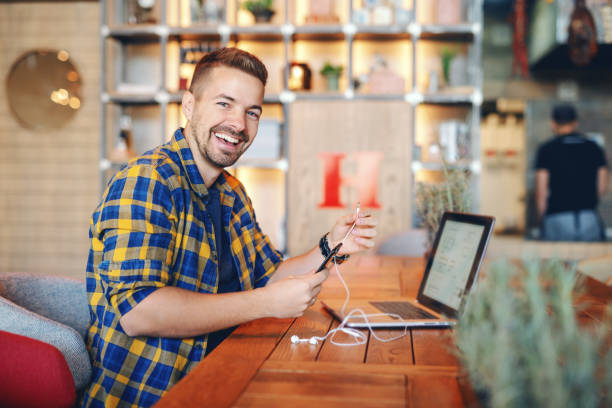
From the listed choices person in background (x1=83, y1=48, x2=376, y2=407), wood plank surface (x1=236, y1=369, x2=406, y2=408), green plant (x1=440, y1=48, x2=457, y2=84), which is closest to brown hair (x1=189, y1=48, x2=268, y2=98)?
person in background (x1=83, y1=48, x2=376, y2=407)

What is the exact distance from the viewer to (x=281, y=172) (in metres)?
4.14

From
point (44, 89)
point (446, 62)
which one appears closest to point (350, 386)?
point (446, 62)

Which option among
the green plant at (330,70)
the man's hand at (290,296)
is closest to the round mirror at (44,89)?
the green plant at (330,70)

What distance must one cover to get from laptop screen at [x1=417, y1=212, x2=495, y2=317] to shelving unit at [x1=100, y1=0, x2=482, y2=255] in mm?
2307

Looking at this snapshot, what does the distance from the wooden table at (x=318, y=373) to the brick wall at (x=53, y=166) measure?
353 cm

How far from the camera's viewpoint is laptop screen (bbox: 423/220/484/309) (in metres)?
1.29

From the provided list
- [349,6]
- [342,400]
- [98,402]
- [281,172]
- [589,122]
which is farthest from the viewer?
[589,122]

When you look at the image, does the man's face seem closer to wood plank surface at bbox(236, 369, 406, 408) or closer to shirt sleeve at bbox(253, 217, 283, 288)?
shirt sleeve at bbox(253, 217, 283, 288)

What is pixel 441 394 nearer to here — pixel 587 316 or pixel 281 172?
pixel 587 316

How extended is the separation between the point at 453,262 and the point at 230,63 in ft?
2.81

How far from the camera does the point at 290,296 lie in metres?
1.17

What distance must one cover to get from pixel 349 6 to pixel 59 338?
3149 mm

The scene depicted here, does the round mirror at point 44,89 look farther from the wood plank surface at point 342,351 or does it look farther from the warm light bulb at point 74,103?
the wood plank surface at point 342,351

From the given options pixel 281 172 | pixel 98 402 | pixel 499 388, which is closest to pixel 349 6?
pixel 281 172
